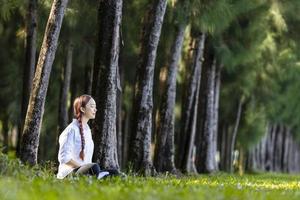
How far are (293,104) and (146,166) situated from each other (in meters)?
31.7

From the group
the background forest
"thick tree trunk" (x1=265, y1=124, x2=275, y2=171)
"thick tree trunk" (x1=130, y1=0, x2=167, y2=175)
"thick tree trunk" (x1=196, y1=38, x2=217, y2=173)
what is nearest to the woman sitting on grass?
the background forest

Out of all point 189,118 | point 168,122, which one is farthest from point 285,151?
point 168,122

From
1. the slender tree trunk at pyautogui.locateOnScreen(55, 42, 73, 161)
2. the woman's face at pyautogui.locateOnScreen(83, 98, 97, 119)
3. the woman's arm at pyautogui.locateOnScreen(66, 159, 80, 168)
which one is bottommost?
the woman's arm at pyautogui.locateOnScreen(66, 159, 80, 168)

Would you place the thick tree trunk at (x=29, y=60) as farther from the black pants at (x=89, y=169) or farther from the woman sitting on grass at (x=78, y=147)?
the black pants at (x=89, y=169)

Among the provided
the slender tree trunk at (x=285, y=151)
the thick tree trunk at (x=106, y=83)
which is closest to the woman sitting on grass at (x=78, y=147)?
the thick tree trunk at (x=106, y=83)

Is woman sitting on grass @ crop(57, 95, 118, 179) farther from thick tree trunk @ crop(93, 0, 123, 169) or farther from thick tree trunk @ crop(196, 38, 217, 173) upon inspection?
thick tree trunk @ crop(196, 38, 217, 173)

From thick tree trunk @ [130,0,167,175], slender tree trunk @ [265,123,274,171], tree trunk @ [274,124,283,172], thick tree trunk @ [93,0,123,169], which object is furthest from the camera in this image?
tree trunk @ [274,124,283,172]

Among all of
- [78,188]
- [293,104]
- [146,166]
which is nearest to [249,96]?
[293,104]

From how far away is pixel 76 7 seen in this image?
24.0 metres

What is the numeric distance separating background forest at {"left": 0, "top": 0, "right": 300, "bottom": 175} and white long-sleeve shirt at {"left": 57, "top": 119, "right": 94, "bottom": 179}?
141 centimetres

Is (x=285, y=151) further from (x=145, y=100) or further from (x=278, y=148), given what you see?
(x=145, y=100)

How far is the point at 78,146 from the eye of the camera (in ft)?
39.7

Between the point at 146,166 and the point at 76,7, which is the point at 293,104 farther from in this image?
the point at 146,166

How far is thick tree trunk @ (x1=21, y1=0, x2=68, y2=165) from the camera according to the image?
15.1 metres
